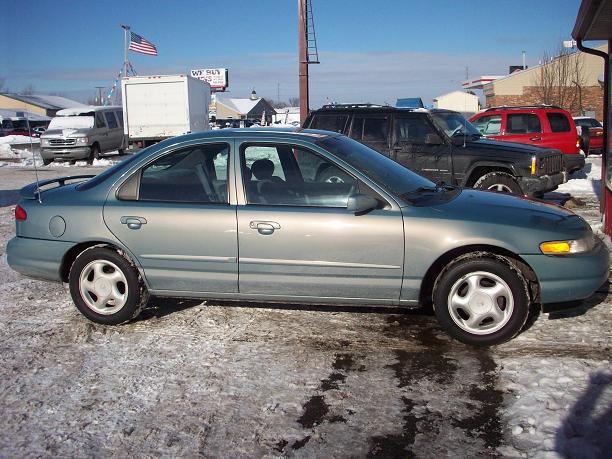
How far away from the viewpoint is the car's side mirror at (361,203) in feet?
14.0

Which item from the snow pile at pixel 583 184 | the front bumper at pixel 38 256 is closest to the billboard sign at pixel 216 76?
the snow pile at pixel 583 184

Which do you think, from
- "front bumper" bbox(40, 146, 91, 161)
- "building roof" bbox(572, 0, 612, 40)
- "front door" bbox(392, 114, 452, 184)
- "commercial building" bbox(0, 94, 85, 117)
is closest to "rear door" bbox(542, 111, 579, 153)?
"front door" bbox(392, 114, 452, 184)

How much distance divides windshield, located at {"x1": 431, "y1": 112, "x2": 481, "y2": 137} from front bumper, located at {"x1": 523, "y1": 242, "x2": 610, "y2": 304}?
18.6ft

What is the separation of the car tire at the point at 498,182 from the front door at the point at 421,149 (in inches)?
19.7

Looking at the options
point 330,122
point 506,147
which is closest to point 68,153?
point 330,122

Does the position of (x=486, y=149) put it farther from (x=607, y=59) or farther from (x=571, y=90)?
(x=571, y=90)

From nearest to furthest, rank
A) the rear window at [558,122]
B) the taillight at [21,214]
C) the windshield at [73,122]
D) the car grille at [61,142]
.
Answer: the taillight at [21,214] → the rear window at [558,122] → the car grille at [61,142] → the windshield at [73,122]

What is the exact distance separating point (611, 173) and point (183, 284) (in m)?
5.80

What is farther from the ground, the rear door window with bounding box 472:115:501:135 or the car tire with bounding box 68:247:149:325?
the rear door window with bounding box 472:115:501:135

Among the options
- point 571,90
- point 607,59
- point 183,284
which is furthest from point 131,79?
point 571,90

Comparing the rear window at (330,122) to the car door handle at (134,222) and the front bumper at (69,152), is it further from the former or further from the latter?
the front bumper at (69,152)

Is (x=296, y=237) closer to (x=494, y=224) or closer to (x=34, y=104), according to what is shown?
(x=494, y=224)

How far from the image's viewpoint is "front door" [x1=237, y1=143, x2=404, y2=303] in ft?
14.2

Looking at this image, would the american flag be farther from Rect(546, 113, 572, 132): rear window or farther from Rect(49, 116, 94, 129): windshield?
Rect(546, 113, 572, 132): rear window
